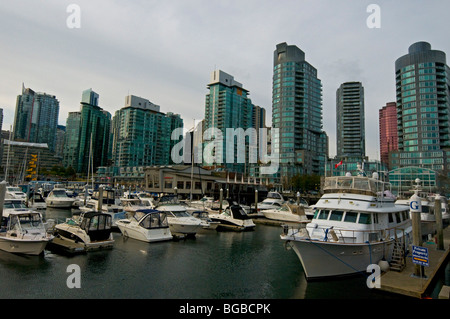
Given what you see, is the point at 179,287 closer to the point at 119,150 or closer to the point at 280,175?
the point at 280,175

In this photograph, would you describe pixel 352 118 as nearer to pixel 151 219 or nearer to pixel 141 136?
pixel 141 136

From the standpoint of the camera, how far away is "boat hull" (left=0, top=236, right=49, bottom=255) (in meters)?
16.0

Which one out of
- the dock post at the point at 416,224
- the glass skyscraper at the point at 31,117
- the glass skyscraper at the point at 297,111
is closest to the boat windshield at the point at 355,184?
the dock post at the point at 416,224

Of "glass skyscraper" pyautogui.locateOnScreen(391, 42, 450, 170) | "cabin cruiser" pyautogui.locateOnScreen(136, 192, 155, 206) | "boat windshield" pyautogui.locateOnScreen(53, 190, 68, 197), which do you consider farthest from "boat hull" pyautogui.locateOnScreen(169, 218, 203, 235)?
"glass skyscraper" pyautogui.locateOnScreen(391, 42, 450, 170)

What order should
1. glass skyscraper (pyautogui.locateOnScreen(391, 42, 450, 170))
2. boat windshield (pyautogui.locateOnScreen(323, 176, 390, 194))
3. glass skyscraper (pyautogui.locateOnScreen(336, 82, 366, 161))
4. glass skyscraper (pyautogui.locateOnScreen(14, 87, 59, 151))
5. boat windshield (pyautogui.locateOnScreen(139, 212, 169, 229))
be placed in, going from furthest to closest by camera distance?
glass skyscraper (pyautogui.locateOnScreen(14, 87, 59, 151)), glass skyscraper (pyautogui.locateOnScreen(336, 82, 366, 161)), glass skyscraper (pyautogui.locateOnScreen(391, 42, 450, 170)), boat windshield (pyautogui.locateOnScreen(139, 212, 169, 229)), boat windshield (pyautogui.locateOnScreen(323, 176, 390, 194))

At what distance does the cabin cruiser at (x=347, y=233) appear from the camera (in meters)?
13.1

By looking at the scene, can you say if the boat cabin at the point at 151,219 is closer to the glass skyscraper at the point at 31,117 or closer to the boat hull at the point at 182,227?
the boat hull at the point at 182,227

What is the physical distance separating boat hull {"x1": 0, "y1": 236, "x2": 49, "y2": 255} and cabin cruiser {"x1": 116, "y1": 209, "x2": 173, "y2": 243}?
6.73m

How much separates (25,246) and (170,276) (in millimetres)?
9000

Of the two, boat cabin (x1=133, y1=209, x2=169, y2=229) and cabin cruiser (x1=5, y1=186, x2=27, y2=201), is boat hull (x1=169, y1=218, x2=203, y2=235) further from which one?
cabin cruiser (x1=5, y1=186, x2=27, y2=201)

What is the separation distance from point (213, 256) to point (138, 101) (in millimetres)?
148517

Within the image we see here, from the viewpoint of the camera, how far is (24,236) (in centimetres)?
1614

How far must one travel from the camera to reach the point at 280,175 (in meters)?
98.7

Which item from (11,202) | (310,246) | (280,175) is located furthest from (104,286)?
(280,175)
